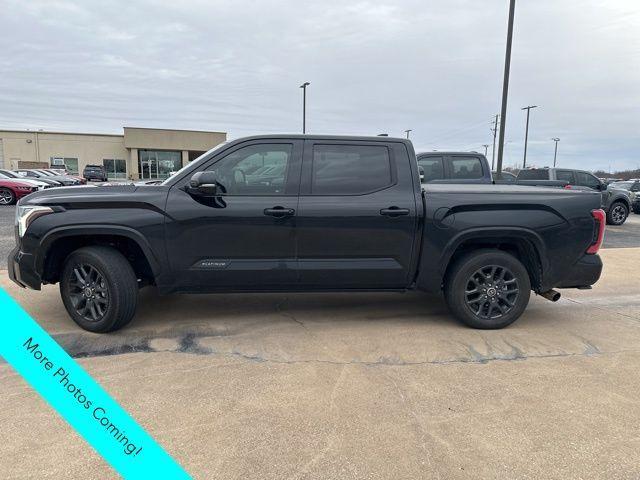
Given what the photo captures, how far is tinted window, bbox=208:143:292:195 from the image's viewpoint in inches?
161

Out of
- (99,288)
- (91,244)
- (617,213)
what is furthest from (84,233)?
(617,213)

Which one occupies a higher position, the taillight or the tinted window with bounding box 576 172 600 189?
the tinted window with bounding box 576 172 600 189

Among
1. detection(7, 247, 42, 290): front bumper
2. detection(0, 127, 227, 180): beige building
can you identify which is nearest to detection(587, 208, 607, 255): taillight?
detection(7, 247, 42, 290): front bumper

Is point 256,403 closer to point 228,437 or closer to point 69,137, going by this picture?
point 228,437

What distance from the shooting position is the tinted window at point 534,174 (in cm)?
1450

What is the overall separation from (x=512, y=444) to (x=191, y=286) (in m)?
2.84

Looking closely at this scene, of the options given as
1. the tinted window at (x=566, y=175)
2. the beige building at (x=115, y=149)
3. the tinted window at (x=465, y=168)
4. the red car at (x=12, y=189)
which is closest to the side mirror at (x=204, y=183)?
the tinted window at (x=465, y=168)

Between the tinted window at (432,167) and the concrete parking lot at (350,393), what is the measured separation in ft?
20.1

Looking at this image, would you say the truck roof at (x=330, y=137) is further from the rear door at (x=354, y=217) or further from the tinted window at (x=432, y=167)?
the tinted window at (x=432, y=167)

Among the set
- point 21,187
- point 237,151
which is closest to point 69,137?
point 21,187

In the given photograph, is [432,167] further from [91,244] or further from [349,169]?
[91,244]

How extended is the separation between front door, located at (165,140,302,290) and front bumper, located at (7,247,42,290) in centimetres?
120

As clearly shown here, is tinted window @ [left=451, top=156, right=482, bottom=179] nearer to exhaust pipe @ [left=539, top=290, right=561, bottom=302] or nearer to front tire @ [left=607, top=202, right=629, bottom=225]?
exhaust pipe @ [left=539, top=290, right=561, bottom=302]

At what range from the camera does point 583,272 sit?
14.2 ft
